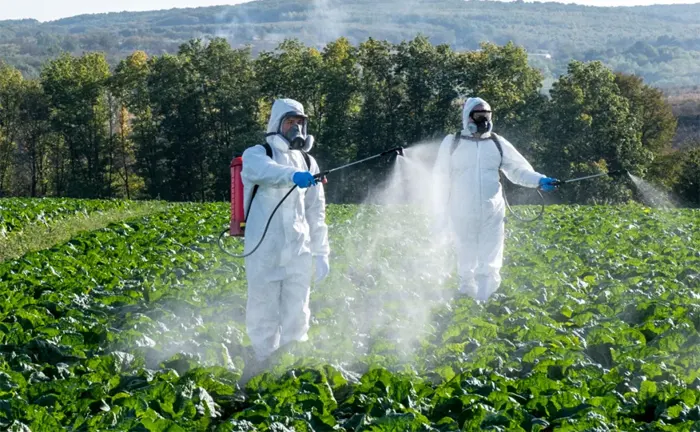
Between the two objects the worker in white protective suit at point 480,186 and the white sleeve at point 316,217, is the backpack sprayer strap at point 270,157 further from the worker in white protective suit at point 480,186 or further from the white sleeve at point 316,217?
the worker in white protective suit at point 480,186

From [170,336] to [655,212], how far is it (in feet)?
58.7

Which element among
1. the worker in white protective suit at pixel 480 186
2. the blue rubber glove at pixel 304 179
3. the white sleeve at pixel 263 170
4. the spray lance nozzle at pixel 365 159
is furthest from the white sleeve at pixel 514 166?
the blue rubber glove at pixel 304 179

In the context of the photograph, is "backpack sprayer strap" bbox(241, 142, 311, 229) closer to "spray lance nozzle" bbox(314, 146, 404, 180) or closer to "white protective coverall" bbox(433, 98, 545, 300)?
"spray lance nozzle" bbox(314, 146, 404, 180)

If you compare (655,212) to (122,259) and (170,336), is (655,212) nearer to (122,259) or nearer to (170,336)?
(122,259)

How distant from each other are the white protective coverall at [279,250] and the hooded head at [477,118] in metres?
2.90

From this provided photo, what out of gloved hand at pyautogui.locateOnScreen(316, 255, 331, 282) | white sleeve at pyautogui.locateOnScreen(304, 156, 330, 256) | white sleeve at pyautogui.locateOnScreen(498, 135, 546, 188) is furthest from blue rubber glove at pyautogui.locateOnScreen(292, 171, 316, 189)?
white sleeve at pyautogui.locateOnScreen(498, 135, 546, 188)

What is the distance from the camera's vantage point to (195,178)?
6072 centimetres

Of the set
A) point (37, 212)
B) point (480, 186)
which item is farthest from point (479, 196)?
point (37, 212)

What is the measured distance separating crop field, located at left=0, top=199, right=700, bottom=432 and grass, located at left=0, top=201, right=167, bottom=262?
3.73m

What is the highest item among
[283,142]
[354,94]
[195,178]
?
[283,142]

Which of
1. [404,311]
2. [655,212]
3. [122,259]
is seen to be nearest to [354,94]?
[655,212]

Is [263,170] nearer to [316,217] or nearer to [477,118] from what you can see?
[316,217]

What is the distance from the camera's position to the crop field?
5645 mm

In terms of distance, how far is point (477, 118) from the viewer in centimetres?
1055
